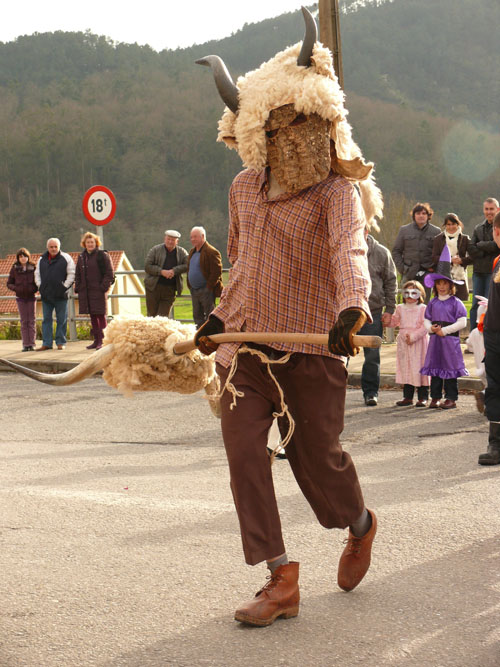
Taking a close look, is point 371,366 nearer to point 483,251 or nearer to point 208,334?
point 483,251

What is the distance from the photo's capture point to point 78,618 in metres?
3.52

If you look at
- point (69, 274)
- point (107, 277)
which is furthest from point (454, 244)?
point (69, 274)

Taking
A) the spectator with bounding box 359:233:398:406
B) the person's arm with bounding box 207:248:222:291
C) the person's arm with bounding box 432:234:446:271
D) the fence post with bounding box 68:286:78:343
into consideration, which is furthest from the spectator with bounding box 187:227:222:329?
the fence post with bounding box 68:286:78:343

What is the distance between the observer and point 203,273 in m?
12.9

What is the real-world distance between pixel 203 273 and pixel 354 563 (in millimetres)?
9342

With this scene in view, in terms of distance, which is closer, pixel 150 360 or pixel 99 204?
pixel 150 360

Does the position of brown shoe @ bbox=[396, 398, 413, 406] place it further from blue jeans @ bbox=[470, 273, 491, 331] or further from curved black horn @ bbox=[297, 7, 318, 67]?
curved black horn @ bbox=[297, 7, 318, 67]

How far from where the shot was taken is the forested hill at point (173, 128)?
122m

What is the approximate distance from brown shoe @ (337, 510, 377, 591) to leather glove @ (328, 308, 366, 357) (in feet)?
3.45

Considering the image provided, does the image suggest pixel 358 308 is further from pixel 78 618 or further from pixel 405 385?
pixel 405 385

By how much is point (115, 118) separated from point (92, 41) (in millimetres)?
33459

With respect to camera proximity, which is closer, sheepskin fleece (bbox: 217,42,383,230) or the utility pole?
Result: sheepskin fleece (bbox: 217,42,383,230)

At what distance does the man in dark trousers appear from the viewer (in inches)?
247

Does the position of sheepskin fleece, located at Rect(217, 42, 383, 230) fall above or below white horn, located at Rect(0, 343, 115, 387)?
above
